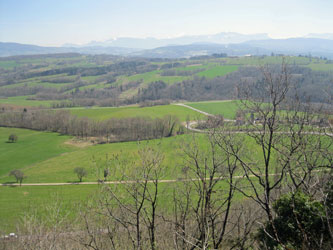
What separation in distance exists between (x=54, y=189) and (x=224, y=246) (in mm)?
30227

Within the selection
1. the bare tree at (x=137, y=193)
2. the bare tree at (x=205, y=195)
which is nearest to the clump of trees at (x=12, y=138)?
the bare tree at (x=137, y=193)

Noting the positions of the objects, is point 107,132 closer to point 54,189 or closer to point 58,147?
point 58,147

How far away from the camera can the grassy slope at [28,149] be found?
4706 centimetres

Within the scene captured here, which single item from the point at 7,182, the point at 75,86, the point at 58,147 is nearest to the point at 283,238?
the point at 7,182

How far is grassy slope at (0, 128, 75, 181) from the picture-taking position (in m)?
47.1

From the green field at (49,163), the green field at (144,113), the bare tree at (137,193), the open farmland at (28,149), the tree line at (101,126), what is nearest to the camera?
the bare tree at (137,193)

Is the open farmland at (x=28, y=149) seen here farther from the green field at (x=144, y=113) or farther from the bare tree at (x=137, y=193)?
the bare tree at (x=137, y=193)

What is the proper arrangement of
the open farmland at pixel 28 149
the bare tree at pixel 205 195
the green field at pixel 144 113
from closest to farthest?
the bare tree at pixel 205 195
the open farmland at pixel 28 149
the green field at pixel 144 113

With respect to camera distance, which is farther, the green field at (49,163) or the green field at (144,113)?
the green field at (144,113)

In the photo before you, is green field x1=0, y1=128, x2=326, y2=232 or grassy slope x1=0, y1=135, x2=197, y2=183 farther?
grassy slope x1=0, y1=135, x2=197, y2=183

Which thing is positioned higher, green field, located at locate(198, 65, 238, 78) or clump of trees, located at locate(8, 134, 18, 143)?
green field, located at locate(198, 65, 238, 78)

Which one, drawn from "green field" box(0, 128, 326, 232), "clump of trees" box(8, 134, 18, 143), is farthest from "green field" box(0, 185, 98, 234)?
"clump of trees" box(8, 134, 18, 143)

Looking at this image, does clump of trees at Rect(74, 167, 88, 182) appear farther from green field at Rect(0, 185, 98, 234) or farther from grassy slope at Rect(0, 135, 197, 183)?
green field at Rect(0, 185, 98, 234)

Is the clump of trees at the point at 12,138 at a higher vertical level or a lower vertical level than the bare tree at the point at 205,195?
lower
